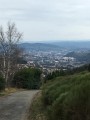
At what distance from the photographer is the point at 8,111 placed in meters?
20.9

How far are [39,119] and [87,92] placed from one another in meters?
6.50

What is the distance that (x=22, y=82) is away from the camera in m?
50.9

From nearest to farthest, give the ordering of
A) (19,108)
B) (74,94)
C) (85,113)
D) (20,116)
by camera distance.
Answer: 1. (85,113)
2. (74,94)
3. (20,116)
4. (19,108)

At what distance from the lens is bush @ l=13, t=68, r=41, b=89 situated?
5097 centimetres

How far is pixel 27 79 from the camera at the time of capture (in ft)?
169

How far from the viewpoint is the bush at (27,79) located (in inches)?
2007

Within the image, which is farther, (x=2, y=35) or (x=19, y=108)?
(x=2, y=35)

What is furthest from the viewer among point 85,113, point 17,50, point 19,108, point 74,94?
point 17,50

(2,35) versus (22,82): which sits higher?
(2,35)

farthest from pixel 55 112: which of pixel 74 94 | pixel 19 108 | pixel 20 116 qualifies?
pixel 19 108

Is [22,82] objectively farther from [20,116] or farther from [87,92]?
[87,92]

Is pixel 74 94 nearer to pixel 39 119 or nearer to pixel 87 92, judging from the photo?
pixel 87 92

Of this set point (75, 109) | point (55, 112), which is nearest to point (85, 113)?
point (75, 109)

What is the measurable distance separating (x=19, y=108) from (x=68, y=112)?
1188 centimetres
